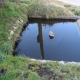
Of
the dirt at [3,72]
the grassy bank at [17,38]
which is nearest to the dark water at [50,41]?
the grassy bank at [17,38]

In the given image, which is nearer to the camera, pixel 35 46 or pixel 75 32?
pixel 35 46

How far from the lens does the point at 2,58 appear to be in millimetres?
4730

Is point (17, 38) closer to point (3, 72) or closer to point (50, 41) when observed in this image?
point (50, 41)

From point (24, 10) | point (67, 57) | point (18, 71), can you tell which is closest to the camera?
point (18, 71)

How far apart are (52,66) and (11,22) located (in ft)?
10.8

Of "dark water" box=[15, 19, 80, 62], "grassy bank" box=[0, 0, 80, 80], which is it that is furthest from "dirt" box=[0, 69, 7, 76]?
"dark water" box=[15, 19, 80, 62]

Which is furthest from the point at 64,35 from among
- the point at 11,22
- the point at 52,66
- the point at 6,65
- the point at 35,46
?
the point at 6,65

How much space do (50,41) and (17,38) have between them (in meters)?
1.22

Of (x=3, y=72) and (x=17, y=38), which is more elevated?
(x=3, y=72)

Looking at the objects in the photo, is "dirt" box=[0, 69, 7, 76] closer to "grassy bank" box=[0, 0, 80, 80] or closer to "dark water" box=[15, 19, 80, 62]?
"grassy bank" box=[0, 0, 80, 80]

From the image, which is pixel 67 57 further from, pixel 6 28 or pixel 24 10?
pixel 24 10

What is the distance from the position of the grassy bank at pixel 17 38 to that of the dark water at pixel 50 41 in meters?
0.35

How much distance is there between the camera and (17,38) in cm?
661

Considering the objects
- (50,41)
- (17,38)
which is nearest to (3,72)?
(17,38)
